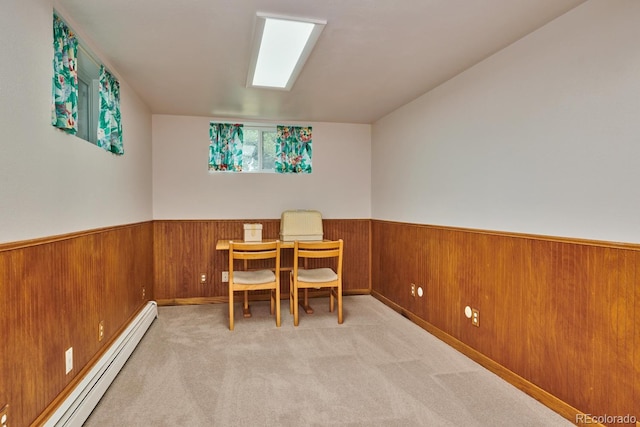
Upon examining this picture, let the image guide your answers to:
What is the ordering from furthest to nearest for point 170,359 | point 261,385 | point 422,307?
point 422,307
point 170,359
point 261,385

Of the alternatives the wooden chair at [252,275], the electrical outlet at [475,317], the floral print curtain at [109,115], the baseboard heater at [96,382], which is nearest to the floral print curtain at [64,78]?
the floral print curtain at [109,115]

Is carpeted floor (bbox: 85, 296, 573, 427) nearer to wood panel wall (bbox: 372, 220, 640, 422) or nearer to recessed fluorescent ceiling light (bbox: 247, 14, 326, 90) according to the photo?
wood panel wall (bbox: 372, 220, 640, 422)

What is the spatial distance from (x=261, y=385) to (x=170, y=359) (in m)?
0.93

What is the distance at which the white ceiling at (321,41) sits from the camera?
200 cm

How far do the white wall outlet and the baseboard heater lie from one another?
12 centimetres

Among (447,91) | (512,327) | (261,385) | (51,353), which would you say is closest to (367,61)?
(447,91)

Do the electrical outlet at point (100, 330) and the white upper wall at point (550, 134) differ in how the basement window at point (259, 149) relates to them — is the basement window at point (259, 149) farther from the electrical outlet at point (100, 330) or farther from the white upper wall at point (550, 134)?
the electrical outlet at point (100, 330)

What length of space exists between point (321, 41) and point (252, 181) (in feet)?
8.38

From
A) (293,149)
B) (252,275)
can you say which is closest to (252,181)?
(293,149)

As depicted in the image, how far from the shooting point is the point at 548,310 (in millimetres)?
2158

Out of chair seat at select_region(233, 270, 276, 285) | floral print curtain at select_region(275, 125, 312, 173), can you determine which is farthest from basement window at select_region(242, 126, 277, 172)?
chair seat at select_region(233, 270, 276, 285)

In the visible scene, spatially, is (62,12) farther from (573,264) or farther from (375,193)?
(375,193)

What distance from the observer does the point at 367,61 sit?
2762mm

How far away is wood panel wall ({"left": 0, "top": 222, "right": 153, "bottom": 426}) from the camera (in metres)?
1.54
